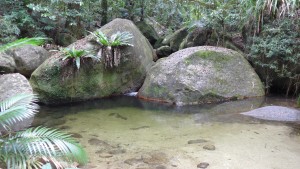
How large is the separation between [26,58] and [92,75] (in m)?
1.76

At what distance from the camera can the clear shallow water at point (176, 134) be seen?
3668 mm

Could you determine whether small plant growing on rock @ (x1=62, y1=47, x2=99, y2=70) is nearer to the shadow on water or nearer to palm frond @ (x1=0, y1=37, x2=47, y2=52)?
the shadow on water

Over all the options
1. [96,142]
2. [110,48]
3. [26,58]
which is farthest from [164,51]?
[96,142]

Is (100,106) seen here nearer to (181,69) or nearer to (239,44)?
(181,69)

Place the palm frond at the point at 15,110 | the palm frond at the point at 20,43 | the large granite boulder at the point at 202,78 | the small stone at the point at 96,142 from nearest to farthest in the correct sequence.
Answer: the palm frond at the point at 15,110 < the palm frond at the point at 20,43 < the small stone at the point at 96,142 < the large granite boulder at the point at 202,78

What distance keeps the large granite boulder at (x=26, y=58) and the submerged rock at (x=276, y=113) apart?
205 inches

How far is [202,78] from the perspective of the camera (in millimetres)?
6902

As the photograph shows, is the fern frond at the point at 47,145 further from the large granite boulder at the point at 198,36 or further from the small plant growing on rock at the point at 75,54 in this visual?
the large granite boulder at the point at 198,36

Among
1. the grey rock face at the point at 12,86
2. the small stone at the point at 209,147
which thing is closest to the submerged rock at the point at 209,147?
the small stone at the point at 209,147

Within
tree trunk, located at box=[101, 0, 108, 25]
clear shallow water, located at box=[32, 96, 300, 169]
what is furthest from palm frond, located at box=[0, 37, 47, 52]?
tree trunk, located at box=[101, 0, 108, 25]

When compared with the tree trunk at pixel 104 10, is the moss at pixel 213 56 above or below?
below

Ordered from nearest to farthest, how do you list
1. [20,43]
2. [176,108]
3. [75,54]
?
[20,43], [176,108], [75,54]

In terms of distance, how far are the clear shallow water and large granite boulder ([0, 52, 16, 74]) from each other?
145 cm

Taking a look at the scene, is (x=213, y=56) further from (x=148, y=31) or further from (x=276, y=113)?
(x=148, y=31)
